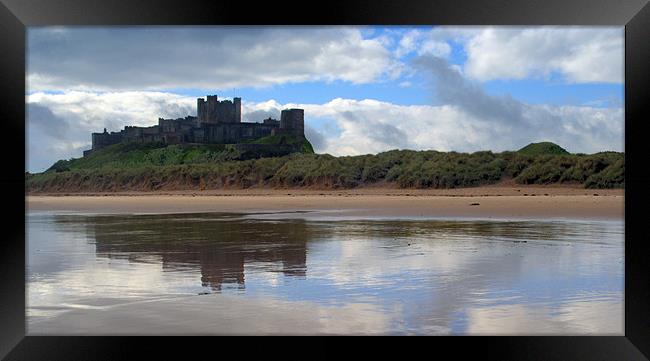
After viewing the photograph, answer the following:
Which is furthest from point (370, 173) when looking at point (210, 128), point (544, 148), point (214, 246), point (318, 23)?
point (210, 128)

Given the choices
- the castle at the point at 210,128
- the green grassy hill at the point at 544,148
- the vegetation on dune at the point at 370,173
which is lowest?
the vegetation on dune at the point at 370,173

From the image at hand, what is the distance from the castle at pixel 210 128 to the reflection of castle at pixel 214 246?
83900mm

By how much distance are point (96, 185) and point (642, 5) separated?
2651 inches

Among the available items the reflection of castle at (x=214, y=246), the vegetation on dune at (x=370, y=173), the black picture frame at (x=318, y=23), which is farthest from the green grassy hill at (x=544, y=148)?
the black picture frame at (x=318, y=23)

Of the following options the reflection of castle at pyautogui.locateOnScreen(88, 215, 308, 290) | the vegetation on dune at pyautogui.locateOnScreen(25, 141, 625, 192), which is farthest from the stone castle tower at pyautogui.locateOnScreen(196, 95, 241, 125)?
the reflection of castle at pyautogui.locateOnScreen(88, 215, 308, 290)

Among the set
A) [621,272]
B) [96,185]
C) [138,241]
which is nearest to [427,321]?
[621,272]

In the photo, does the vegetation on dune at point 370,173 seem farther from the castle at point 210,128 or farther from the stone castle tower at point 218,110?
the stone castle tower at point 218,110

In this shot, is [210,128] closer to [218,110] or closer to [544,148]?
[218,110]

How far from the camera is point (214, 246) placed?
11656 millimetres

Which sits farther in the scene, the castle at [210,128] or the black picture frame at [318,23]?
the castle at [210,128]

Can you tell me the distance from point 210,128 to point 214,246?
94.2m

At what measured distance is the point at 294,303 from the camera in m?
6.54

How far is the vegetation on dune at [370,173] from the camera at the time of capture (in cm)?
4303

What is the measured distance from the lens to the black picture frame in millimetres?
4566
